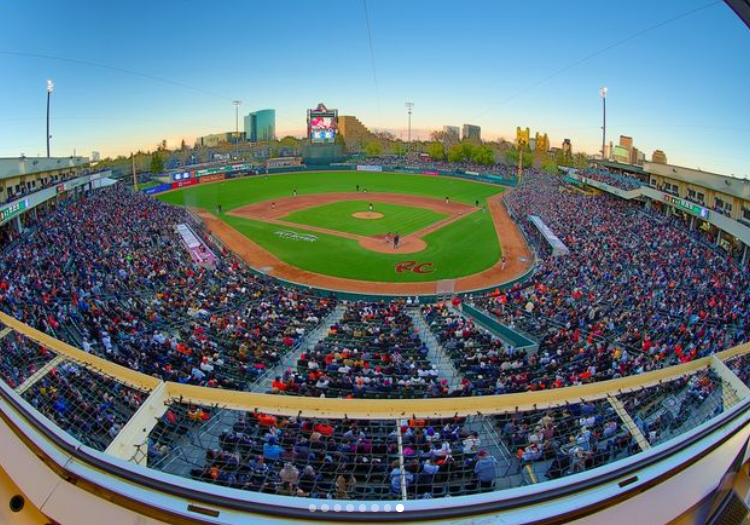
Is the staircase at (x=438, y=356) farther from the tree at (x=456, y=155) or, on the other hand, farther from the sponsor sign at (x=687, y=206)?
the tree at (x=456, y=155)

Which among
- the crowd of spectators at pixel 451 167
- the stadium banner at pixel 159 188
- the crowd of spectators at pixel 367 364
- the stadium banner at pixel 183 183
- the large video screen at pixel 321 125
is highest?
the large video screen at pixel 321 125

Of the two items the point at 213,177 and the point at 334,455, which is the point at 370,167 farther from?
the point at 334,455

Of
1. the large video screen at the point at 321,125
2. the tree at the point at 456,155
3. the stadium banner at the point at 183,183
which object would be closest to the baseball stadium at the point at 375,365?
the stadium banner at the point at 183,183

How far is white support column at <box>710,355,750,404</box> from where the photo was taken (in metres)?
7.08

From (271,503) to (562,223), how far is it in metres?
34.1

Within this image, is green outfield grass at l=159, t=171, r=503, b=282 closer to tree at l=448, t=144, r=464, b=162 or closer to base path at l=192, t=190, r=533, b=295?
base path at l=192, t=190, r=533, b=295

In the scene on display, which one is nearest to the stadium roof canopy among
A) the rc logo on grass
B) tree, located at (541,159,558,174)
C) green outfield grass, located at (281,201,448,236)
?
the rc logo on grass

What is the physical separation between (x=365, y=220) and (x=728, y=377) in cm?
3309

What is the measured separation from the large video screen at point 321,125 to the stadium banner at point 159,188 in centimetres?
2750

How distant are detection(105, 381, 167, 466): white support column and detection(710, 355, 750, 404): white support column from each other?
8411 mm

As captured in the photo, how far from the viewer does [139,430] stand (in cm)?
639

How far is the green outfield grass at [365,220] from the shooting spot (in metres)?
37.2

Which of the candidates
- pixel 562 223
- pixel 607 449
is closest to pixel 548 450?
pixel 607 449

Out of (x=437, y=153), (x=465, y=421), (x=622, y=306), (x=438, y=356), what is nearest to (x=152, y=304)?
(x=438, y=356)
